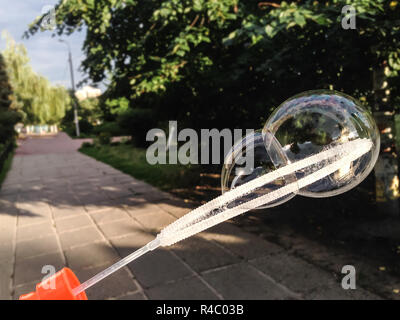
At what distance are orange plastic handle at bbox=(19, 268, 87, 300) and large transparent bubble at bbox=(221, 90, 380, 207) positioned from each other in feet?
2.33

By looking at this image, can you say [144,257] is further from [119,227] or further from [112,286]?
[119,227]

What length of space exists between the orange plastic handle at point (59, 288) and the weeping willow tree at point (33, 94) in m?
36.1

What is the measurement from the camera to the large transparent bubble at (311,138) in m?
1.21

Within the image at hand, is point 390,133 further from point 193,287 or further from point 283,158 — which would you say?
point 283,158

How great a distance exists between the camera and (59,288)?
747 millimetres

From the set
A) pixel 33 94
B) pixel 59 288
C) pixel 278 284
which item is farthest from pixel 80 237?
pixel 33 94

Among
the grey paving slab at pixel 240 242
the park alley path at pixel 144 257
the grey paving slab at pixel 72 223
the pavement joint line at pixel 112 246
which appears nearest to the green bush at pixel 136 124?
the park alley path at pixel 144 257

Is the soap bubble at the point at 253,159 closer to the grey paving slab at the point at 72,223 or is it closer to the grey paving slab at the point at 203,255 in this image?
the grey paving slab at the point at 203,255

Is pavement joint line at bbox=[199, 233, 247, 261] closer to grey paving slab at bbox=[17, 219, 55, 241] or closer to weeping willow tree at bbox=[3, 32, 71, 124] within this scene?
grey paving slab at bbox=[17, 219, 55, 241]

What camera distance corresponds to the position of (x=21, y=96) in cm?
3359

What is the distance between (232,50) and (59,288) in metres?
5.44

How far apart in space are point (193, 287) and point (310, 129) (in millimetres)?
2439

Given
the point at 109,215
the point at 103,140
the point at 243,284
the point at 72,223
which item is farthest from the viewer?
the point at 103,140

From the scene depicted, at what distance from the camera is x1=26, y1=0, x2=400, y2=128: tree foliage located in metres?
3.64
